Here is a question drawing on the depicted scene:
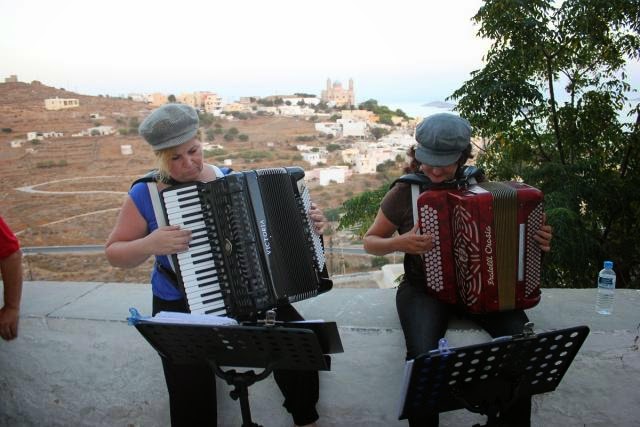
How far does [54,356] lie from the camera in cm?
243

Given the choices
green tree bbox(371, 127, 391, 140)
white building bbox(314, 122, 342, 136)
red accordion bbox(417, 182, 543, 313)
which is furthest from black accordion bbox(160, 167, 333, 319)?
white building bbox(314, 122, 342, 136)

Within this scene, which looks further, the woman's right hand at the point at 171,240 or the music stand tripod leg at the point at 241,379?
the woman's right hand at the point at 171,240

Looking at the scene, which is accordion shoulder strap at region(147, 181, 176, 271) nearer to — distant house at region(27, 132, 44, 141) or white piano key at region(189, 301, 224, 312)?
white piano key at region(189, 301, 224, 312)

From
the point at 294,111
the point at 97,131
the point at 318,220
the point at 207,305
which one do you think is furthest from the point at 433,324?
the point at 294,111

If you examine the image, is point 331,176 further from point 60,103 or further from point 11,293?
point 11,293

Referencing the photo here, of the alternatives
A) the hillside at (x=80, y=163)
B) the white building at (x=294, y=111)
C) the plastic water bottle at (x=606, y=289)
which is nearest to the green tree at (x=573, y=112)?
the plastic water bottle at (x=606, y=289)

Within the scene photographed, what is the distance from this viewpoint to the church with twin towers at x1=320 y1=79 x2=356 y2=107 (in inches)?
1528

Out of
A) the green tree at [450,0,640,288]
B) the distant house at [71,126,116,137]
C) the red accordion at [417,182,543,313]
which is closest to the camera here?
the red accordion at [417,182,543,313]

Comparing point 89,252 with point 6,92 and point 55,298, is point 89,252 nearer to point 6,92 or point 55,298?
point 6,92

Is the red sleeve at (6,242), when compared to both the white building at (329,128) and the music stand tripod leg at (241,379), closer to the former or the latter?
Answer: the music stand tripod leg at (241,379)

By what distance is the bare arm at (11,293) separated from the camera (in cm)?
208

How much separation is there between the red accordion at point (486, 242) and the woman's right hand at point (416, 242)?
0.03 meters

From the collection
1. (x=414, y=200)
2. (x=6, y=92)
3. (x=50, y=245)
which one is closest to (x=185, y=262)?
(x=414, y=200)

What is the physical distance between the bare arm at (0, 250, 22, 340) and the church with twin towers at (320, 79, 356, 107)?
3644 centimetres
